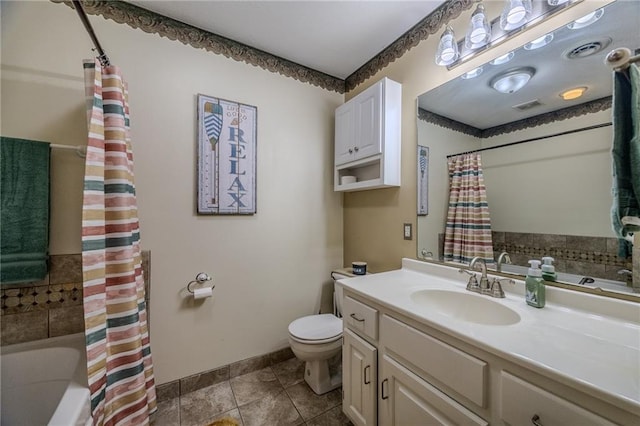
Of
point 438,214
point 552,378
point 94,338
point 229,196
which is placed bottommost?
point 94,338

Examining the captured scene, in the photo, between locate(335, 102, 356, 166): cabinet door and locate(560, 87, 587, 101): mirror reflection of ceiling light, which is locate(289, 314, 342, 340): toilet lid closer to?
locate(335, 102, 356, 166): cabinet door

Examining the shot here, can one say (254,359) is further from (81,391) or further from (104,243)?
(104,243)

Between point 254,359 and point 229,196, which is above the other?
point 229,196

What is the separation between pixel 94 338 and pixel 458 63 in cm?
232

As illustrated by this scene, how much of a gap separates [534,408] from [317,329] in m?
1.25

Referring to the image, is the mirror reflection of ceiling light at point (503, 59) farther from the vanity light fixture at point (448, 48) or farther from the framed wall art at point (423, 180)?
the framed wall art at point (423, 180)

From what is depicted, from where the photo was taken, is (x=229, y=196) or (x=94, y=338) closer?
(x=94, y=338)

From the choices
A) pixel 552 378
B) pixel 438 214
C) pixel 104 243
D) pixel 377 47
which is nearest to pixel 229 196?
pixel 104 243

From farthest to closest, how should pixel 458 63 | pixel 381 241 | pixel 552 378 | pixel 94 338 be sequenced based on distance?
pixel 381 241 → pixel 458 63 → pixel 94 338 → pixel 552 378

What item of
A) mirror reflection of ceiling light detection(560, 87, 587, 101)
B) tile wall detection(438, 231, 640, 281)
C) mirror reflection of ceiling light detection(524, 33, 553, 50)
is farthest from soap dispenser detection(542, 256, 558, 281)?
mirror reflection of ceiling light detection(524, 33, 553, 50)

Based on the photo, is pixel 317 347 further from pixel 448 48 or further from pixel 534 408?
pixel 448 48

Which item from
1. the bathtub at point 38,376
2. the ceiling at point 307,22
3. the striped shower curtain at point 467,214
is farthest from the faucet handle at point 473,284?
the bathtub at point 38,376

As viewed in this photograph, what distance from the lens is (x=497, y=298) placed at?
109 centimetres

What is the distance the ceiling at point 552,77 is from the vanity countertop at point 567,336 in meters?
0.85
